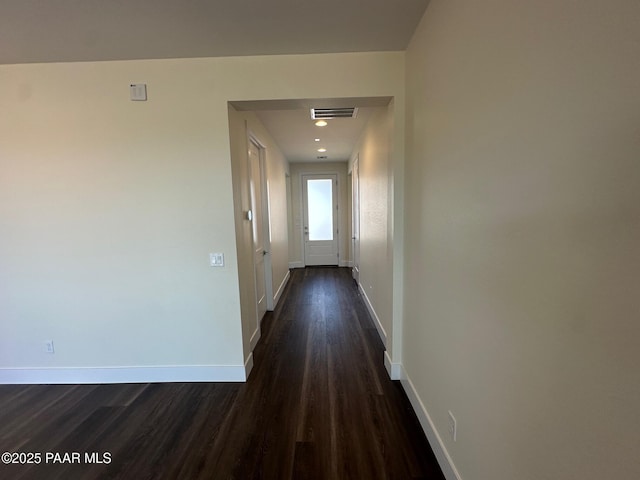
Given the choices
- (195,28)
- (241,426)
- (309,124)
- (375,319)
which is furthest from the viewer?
(309,124)

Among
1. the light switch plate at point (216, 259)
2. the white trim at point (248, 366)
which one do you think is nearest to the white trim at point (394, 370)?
the white trim at point (248, 366)

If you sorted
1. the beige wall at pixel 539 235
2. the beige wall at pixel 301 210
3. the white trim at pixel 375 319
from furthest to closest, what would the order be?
the beige wall at pixel 301 210, the white trim at pixel 375 319, the beige wall at pixel 539 235

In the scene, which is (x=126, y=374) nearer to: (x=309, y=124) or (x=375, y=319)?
(x=375, y=319)

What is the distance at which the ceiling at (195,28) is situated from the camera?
1550 mm

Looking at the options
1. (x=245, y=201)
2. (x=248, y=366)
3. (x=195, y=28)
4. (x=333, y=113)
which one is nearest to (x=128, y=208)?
(x=245, y=201)

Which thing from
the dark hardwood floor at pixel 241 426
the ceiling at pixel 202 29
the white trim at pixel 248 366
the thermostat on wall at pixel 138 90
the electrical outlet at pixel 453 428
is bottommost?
the dark hardwood floor at pixel 241 426

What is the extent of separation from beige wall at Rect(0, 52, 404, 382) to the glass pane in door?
4.46 metres

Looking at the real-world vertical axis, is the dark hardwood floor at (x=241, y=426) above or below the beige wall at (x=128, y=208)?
below

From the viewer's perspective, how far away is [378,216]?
3.01m

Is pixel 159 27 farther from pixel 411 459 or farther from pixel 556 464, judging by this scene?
pixel 411 459

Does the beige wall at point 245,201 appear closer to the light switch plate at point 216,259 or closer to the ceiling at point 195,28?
the light switch plate at point 216,259

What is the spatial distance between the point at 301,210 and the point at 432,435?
541cm

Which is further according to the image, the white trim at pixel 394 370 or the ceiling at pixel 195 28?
the white trim at pixel 394 370

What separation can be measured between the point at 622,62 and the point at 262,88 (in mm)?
2032
